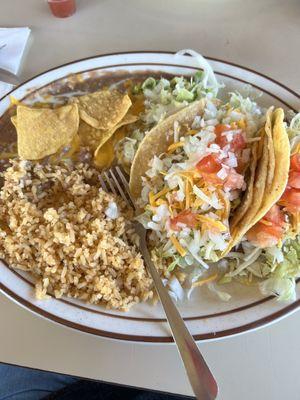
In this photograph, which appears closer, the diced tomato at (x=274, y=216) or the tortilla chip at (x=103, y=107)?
the diced tomato at (x=274, y=216)

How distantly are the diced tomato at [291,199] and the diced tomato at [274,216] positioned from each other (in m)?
0.03

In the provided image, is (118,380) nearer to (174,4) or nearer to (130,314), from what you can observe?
(130,314)

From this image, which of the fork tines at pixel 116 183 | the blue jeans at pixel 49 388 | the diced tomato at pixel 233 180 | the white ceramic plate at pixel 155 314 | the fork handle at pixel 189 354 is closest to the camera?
the fork handle at pixel 189 354

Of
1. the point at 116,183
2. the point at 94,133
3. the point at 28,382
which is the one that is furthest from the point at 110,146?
the point at 28,382

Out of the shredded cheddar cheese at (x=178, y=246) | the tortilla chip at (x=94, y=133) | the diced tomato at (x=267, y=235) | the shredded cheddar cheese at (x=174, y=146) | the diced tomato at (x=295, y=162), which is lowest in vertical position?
the shredded cheddar cheese at (x=178, y=246)

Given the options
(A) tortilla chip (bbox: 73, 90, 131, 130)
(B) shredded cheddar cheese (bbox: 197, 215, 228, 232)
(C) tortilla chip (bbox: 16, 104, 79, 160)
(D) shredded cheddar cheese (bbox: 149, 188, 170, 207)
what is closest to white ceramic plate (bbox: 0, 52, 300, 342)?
(B) shredded cheddar cheese (bbox: 197, 215, 228, 232)

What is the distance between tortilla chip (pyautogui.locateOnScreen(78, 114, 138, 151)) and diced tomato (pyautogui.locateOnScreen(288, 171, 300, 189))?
536 millimetres

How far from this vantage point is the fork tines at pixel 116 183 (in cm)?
133

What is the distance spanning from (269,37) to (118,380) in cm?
141

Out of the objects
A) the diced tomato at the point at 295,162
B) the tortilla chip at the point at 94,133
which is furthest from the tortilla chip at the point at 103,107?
the diced tomato at the point at 295,162

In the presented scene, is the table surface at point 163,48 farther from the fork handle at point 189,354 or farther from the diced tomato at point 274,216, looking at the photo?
the diced tomato at point 274,216

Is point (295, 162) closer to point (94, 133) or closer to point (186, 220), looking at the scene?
point (186, 220)

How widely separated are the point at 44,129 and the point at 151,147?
1.14 feet

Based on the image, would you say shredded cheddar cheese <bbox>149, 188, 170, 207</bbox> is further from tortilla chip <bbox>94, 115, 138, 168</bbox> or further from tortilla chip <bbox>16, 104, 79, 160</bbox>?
tortilla chip <bbox>16, 104, 79, 160</bbox>
